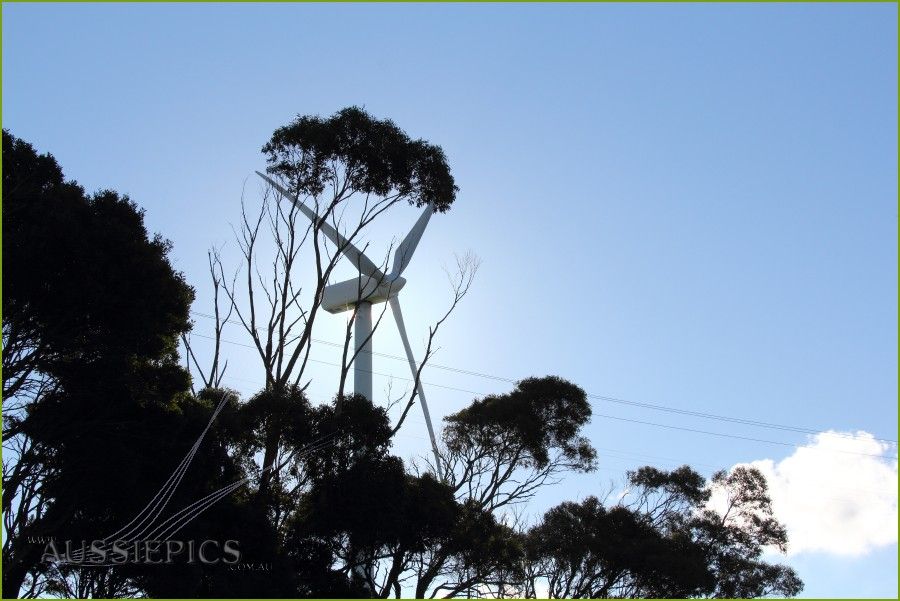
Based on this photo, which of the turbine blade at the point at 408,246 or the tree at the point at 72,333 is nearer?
the tree at the point at 72,333

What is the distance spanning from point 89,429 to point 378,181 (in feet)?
32.4

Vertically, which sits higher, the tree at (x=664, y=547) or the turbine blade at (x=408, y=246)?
the turbine blade at (x=408, y=246)

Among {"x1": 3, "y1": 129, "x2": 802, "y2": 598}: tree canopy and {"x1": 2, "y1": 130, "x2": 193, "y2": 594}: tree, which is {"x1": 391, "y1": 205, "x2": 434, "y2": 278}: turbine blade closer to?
{"x1": 3, "y1": 129, "x2": 802, "y2": 598}: tree canopy

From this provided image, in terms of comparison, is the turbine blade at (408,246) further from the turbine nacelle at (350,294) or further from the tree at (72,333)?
the tree at (72,333)

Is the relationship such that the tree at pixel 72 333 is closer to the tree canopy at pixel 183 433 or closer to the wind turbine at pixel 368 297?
the tree canopy at pixel 183 433

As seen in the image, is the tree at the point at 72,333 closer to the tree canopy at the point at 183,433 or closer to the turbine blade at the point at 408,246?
the tree canopy at the point at 183,433

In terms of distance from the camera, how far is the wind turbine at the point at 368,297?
95.9 feet

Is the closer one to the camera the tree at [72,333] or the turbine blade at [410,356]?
the tree at [72,333]

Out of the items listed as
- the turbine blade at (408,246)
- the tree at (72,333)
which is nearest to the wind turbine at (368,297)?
the turbine blade at (408,246)

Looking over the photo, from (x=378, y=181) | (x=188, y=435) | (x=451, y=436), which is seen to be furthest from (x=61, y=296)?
(x=451, y=436)

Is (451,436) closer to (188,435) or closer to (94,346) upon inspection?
(188,435)

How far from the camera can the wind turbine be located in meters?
29.2

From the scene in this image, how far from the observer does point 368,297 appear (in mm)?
29734

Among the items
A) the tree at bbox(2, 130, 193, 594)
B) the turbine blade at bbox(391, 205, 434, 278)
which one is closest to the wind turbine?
the turbine blade at bbox(391, 205, 434, 278)
